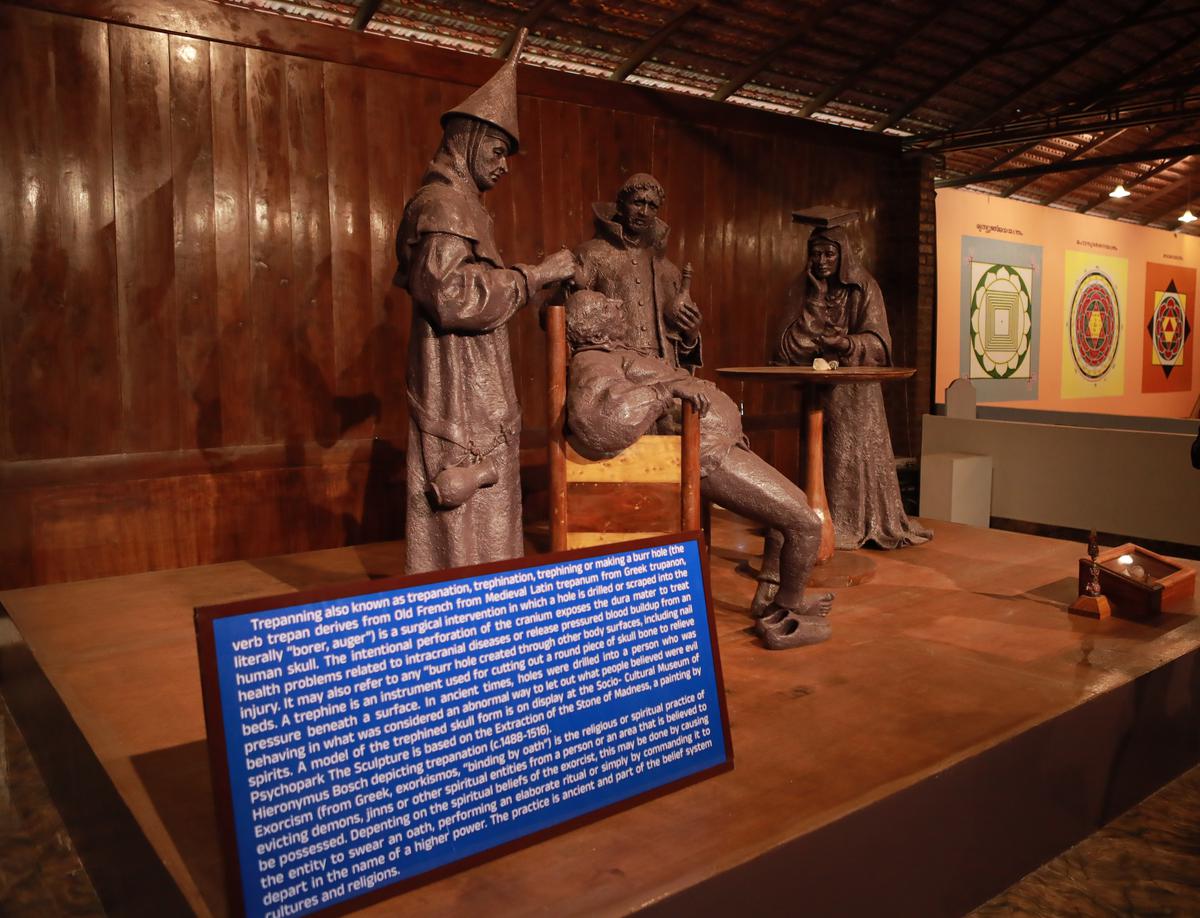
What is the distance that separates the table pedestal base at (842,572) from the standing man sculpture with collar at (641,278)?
3.71 ft

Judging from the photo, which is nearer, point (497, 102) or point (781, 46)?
point (497, 102)

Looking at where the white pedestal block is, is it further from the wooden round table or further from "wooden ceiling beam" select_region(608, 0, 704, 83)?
"wooden ceiling beam" select_region(608, 0, 704, 83)

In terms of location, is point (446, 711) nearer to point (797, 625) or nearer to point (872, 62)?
point (797, 625)

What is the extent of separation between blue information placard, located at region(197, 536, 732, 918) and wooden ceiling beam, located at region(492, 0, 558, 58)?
4301 millimetres

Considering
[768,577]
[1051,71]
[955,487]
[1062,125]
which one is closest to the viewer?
[768,577]

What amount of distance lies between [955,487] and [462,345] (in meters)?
4.38

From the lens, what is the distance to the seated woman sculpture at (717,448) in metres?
3.33

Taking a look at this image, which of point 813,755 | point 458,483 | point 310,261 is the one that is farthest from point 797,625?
point 310,261

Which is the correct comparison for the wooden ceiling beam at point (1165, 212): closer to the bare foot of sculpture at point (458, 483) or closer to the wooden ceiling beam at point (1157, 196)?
the wooden ceiling beam at point (1157, 196)

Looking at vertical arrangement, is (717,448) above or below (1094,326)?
below

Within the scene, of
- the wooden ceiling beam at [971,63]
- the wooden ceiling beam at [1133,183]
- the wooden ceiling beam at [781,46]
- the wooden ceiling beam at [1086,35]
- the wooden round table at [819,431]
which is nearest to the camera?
the wooden round table at [819,431]

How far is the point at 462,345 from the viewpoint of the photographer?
10.8 ft

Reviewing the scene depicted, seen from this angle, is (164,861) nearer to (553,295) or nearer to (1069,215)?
(553,295)

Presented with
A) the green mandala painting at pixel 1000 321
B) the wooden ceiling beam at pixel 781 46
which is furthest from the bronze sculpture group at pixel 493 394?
the green mandala painting at pixel 1000 321
